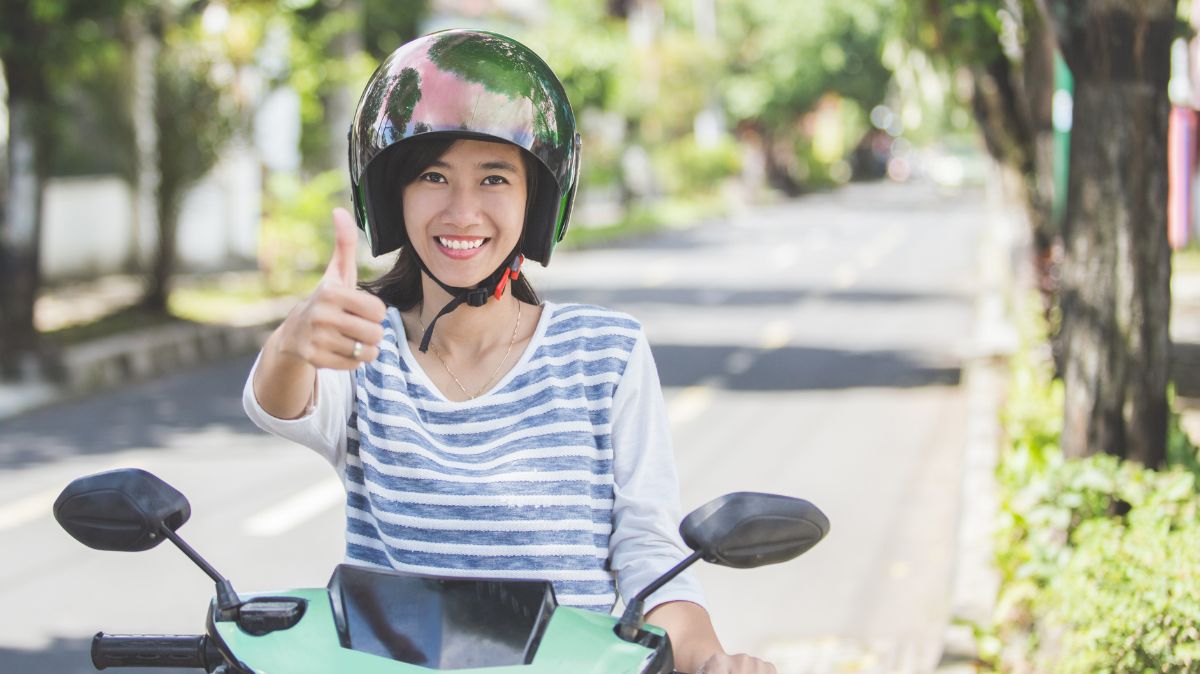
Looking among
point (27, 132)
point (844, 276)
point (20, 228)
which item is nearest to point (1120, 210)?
point (27, 132)

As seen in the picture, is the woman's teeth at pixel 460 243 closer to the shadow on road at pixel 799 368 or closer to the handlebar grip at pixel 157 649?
the handlebar grip at pixel 157 649

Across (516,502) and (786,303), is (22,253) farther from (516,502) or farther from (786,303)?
(516,502)

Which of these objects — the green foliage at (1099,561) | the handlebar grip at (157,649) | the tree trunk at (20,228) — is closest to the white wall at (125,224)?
the tree trunk at (20,228)

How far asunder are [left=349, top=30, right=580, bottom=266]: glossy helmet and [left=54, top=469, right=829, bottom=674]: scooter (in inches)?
22.5

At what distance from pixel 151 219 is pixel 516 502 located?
14.4 m

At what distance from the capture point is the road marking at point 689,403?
1130 centimetres

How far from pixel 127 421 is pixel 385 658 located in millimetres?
9485

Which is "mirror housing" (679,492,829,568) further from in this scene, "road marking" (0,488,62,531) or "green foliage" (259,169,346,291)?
"green foliage" (259,169,346,291)

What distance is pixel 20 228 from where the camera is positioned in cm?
1271

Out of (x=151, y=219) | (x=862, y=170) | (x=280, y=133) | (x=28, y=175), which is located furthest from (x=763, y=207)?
(x=28, y=175)

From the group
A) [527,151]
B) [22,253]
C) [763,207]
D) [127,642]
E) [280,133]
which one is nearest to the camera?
[127,642]

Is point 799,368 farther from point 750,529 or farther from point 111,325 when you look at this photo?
point 750,529

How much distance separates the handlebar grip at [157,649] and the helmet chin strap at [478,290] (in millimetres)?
528

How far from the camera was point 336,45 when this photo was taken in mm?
20672
